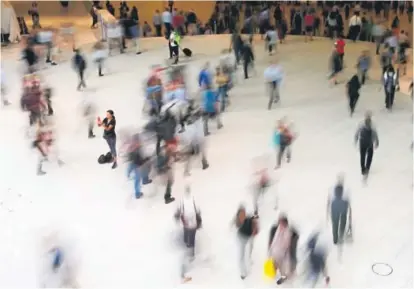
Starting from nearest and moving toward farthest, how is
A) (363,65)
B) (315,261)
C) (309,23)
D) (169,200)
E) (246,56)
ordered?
(315,261) < (169,200) < (363,65) < (246,56) < (309,23)

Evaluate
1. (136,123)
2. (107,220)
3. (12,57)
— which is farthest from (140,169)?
(12,57)

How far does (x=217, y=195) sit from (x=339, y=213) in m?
2.58

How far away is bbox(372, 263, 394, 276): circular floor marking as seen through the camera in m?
8.63

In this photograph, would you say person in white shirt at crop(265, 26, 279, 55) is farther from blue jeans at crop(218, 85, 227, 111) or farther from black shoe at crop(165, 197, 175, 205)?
black shoe at crop(165, 197, 175, 205)

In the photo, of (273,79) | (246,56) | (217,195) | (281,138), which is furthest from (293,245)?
(246,56)

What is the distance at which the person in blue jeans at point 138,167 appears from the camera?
10180 millimetres

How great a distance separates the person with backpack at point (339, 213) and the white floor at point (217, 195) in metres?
0.24

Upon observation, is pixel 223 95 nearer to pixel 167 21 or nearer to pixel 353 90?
pixel 353 90

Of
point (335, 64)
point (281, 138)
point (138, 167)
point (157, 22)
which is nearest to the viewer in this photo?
point (138, 167)

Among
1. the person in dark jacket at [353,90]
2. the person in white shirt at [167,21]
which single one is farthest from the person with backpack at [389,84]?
the person in white shirt at [167,21]

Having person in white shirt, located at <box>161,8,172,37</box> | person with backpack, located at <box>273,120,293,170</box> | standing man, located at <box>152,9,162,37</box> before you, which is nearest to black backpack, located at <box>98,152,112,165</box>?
person with backpack, located at <box>273,120,293,170</box>

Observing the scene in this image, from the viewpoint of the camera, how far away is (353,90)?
13.8 m

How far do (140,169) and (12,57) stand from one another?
418 inches

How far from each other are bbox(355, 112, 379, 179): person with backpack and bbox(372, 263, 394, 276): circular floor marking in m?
2.58
